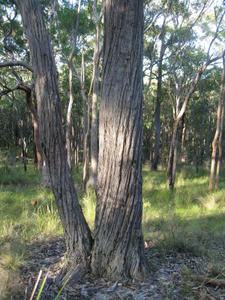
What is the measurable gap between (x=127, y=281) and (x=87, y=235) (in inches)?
26.9

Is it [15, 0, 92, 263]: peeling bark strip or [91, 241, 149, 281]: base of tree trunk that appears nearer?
[15, 0, 92, 263]: peeling bark strip

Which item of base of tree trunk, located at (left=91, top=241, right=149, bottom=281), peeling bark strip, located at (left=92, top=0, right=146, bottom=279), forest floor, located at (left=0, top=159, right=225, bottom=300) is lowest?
forest floor, located at (left=0, top=159, right=225, bottom=300)

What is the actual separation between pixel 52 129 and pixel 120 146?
78cm

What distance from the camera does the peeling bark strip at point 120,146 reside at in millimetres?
2934

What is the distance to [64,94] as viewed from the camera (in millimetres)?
18750

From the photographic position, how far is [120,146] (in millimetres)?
3008

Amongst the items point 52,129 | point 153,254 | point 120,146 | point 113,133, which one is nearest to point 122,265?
point 153,254

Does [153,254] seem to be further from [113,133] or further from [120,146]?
[113,133]

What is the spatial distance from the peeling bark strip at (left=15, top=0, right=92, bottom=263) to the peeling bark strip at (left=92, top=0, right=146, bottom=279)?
10.4 inches

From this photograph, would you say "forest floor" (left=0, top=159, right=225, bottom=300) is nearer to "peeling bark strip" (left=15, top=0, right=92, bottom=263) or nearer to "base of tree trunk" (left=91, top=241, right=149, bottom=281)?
"base of tree trunk" (left=91, top=241, right=149, bottom=281)

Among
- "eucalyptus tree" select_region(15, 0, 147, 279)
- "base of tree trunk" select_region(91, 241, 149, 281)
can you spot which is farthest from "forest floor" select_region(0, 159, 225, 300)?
"eucalyptus tree" select_region(15, 0, 147, 279)

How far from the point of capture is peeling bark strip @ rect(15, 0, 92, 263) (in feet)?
9.86

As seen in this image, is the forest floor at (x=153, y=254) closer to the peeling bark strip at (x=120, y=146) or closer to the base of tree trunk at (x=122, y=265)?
the base of tree trunk at (x=122, y=265)

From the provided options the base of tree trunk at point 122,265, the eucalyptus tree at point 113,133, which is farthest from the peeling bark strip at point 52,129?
the base of tree trunk at point 122,265
